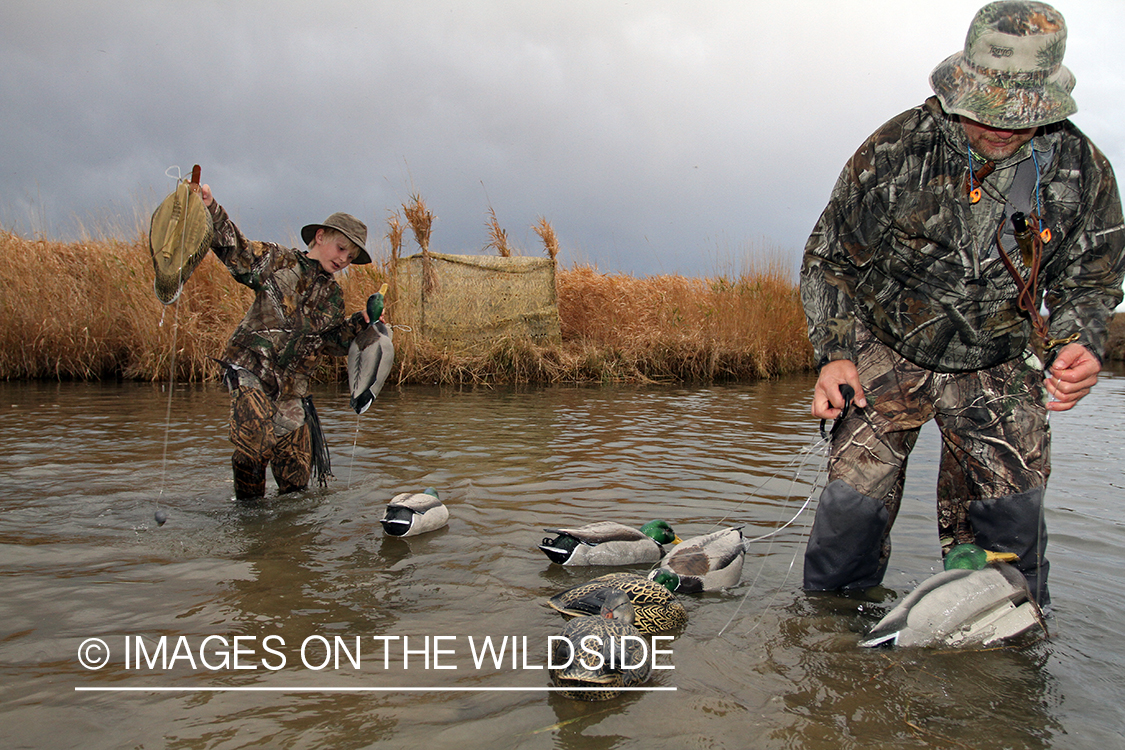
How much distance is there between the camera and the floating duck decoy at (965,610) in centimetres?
289

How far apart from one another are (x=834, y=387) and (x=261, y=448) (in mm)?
3606

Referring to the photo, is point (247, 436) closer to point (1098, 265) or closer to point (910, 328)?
point (910, 328)

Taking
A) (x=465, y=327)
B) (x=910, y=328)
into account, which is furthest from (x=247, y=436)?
(x=465, y=327)

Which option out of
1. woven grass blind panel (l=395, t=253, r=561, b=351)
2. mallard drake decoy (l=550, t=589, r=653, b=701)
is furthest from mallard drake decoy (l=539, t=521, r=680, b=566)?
woven grass blind panel (l=395, t=253, r=561, b=351)

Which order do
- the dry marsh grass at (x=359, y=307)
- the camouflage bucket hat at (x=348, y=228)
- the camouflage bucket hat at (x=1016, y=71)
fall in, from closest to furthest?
the camouflage bucket hat at (x=1016, y=71), the camouflage bucket hat at (x=348, y=228), the dry marsh grass at (x=359, y=307)

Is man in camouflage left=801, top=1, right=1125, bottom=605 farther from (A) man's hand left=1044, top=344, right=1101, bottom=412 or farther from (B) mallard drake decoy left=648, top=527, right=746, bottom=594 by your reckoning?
(B) mallard drake decoy left=648, top=527, right=746, bottom=594

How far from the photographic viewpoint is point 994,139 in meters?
2.89

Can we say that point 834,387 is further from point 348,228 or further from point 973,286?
point 348,228

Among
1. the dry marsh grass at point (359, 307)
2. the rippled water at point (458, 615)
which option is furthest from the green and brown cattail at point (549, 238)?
the rippled water at point (458, 615)

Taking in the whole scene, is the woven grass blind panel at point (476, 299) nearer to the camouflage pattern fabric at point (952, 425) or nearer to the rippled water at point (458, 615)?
the rippled water at point (458, 615)

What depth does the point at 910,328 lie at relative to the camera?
124 inches

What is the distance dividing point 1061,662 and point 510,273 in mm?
11574

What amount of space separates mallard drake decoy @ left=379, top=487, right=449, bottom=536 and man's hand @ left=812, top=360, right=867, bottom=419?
2298mm

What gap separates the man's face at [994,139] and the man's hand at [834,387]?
0.95m
